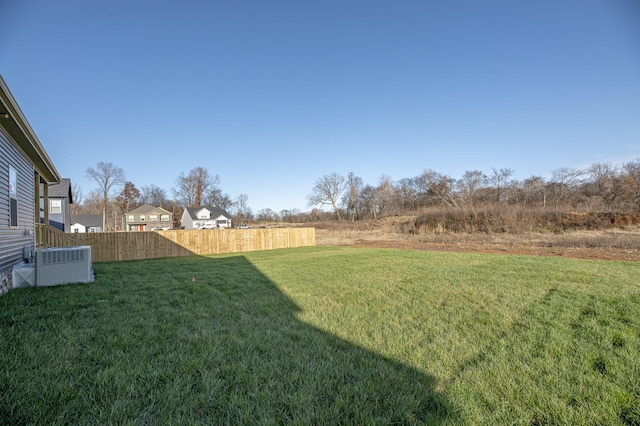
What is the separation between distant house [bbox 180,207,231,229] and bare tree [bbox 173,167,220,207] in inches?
301

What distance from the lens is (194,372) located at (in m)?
2.19

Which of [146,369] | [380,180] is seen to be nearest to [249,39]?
[146,369]

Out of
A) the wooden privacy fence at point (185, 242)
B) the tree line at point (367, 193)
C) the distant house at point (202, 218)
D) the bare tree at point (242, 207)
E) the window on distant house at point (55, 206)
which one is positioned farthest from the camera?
the bare tree at point (242, 207)

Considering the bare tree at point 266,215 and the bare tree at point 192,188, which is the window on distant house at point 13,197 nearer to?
the bare tree at point 192,188

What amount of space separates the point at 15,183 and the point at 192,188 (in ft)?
168

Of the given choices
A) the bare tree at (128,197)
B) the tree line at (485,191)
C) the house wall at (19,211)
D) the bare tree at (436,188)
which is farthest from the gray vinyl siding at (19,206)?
the bare tree at (128,197)

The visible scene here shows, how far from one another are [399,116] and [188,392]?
19902 mm

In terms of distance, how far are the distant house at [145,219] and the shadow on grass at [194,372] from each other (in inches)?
1837

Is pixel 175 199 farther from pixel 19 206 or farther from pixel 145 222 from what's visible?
pixel 19 206

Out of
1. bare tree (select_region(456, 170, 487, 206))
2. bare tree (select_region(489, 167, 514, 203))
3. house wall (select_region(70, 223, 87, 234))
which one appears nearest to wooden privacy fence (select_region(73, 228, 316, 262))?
bare tree (select_region(456, 170, 487, 206))

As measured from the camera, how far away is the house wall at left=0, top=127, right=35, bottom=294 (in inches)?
206

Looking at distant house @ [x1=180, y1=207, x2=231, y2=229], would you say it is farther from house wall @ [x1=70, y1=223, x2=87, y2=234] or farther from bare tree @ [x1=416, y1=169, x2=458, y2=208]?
bare tree @ [x1=416, y1=169, x2=458, y2=208]

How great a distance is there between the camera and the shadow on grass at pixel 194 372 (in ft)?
5.55

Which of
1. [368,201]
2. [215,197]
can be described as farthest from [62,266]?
[215,197]
